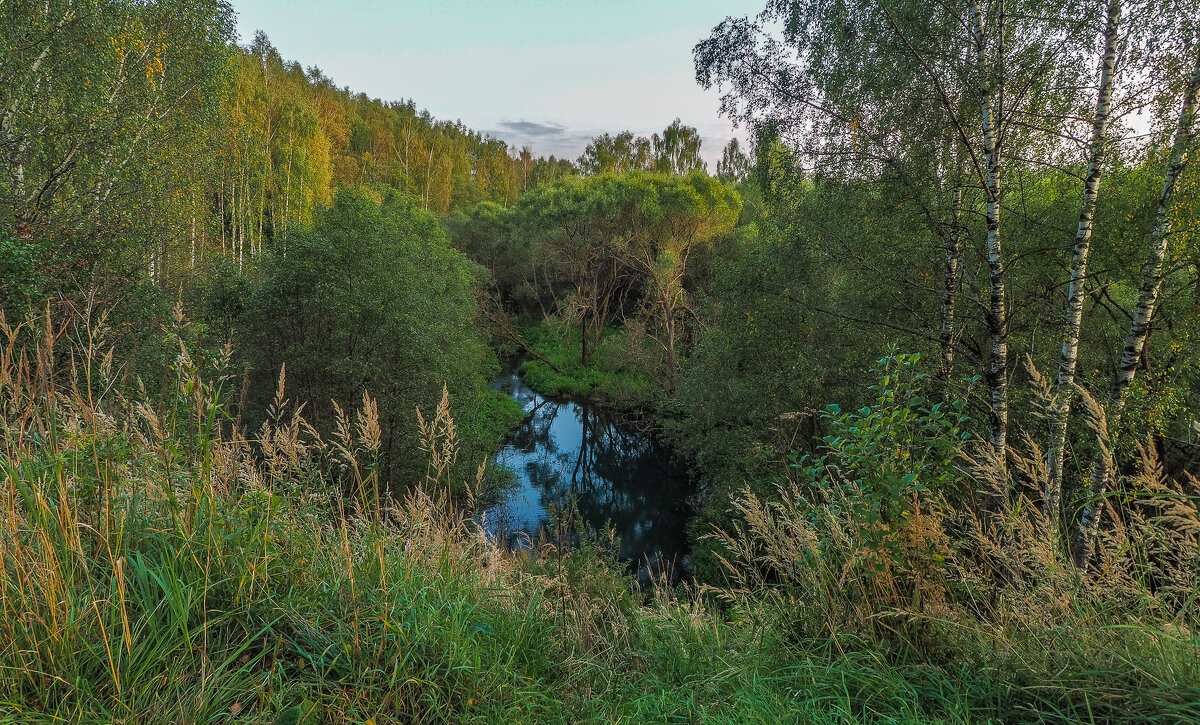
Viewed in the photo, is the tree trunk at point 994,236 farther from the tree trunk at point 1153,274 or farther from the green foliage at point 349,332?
the green foliage at point 349,332

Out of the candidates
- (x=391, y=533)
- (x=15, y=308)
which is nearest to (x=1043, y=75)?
(x=391, y=533)

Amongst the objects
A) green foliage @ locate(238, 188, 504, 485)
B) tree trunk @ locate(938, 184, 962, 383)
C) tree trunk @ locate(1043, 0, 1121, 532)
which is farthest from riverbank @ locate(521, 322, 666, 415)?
tree trunk @ locate(1043, 0, 1121, 532)

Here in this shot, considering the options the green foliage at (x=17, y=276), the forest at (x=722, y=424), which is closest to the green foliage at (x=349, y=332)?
the forest at (x=722, y=424)

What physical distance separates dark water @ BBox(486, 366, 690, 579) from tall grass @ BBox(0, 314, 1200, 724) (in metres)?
8.28

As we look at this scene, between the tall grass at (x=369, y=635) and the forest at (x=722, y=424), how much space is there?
22 millimetres

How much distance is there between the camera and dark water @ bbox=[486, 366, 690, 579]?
43.6 ft

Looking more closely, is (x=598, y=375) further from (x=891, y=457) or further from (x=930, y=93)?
(x=891, y=457)

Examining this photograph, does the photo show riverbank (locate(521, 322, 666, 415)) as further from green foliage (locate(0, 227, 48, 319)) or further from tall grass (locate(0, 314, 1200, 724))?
tall grass (locate(0, 314, 1200, 724))

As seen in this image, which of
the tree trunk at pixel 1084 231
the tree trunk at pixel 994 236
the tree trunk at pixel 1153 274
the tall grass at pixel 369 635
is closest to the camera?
the tall grass at pixel 369 635

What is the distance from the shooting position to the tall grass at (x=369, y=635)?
68.0 inches

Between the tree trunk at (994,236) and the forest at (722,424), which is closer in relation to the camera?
the forest at (722,424)

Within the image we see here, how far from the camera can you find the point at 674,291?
2216 cm

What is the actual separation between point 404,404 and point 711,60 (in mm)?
9334

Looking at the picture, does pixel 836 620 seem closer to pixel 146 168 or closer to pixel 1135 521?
pixel 1135 521
